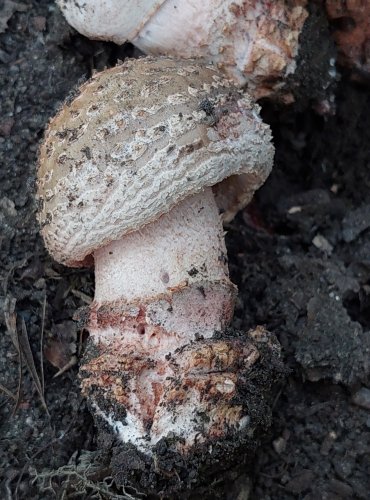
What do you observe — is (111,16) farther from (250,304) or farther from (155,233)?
(250,304)

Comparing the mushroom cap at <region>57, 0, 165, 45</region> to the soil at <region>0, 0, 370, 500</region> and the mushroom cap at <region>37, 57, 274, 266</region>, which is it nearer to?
the soil at <region>0, 0, 370, 500</region>

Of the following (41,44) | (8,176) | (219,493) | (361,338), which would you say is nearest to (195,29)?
(41,44)

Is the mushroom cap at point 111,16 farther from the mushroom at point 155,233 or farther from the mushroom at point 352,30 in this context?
the mushroom at point 352,30

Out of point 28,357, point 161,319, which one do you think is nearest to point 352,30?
point 161,319

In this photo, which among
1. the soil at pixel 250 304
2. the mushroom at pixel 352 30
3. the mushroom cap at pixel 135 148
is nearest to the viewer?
the mushroom cap at pixel 135 148

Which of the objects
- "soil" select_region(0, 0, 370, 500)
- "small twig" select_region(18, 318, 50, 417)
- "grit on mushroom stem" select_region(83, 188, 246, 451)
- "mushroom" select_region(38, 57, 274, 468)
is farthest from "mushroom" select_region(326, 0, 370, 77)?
"small twig" select_region(18, 318, 50, 417)

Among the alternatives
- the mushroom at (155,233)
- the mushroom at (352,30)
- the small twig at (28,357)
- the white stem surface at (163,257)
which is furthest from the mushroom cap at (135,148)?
the mushroom at (352,30)
